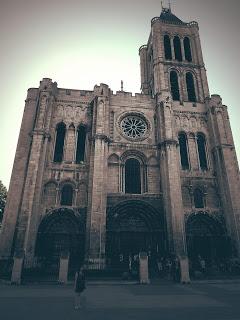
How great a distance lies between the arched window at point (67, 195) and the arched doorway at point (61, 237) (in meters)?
0.85

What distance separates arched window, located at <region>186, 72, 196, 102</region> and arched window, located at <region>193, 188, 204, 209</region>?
37.9 ft

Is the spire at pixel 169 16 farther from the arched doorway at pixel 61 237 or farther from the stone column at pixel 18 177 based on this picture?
the arched doorway at pixel 61 237

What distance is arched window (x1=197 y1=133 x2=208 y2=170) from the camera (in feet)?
82.0

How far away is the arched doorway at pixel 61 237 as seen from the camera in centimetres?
1950

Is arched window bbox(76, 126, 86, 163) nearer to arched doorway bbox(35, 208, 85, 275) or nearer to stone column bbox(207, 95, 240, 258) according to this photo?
arched doorway bbox(35, 208, 85, 275)

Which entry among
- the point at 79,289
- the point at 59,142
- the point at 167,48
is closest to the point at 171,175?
the point at 59,142

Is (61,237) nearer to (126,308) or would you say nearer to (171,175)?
(171,175)

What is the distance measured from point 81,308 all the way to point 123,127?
19.5 meters

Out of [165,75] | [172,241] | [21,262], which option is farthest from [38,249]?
[165,75]

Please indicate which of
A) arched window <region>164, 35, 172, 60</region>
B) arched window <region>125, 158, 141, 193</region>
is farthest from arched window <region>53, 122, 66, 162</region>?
arched window <region>164, 35, 172, 60</region>

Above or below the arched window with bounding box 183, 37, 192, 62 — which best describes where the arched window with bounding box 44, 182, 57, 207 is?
below

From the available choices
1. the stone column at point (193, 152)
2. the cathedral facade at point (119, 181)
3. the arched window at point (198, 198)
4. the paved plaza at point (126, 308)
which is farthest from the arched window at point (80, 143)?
the paved plaza at point (126, 308)

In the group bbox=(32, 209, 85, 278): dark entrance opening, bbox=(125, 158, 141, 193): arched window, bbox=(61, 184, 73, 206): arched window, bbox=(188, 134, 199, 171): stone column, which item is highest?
bbox=(188, 134, 199, 171): stone column

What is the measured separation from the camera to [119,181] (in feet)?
74.2
